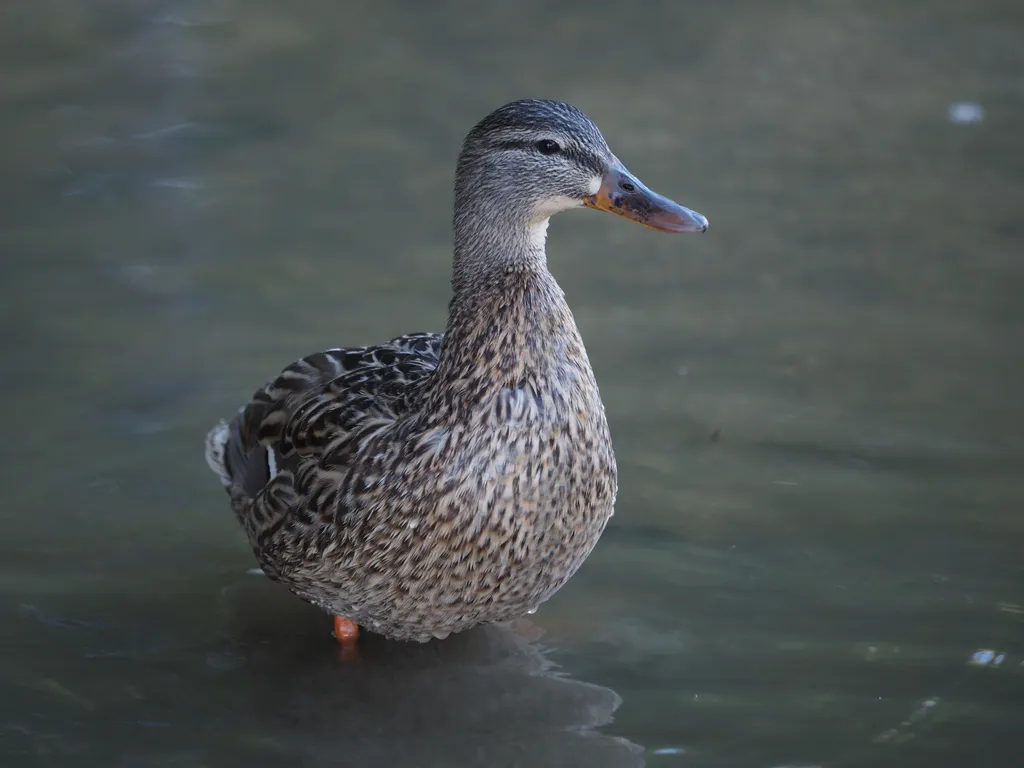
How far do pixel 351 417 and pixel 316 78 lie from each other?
4029 mm

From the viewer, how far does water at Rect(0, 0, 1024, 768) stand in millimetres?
3865

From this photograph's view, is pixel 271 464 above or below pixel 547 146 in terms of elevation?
below

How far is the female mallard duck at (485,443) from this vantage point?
359 cm

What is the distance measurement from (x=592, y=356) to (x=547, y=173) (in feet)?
5.92

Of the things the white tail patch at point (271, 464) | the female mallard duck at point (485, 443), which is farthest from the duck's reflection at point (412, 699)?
the white tail patch at point (271, 464)

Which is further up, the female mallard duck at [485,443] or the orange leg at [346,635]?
the female mallard duck at [485,443]

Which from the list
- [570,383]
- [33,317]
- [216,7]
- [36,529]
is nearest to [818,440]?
[570,383]

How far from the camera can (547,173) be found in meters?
3.71

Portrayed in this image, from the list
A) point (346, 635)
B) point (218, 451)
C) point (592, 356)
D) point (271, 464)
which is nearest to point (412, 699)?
point (346, 635)

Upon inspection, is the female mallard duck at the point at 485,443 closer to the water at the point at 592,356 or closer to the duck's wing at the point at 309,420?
the duck's wing at the point at 309,420

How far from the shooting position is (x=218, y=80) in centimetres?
748

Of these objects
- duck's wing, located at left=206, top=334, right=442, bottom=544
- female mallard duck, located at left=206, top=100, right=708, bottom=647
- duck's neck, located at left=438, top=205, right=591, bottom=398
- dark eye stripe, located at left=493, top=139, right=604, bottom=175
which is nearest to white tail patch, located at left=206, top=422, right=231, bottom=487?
duck's wing, located at left=206, top=334, right=442, bottom=544

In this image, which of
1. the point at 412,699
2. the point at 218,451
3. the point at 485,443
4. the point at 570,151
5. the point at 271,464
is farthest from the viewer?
the point at 218,451

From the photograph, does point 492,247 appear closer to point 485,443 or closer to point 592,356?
point 485,443
